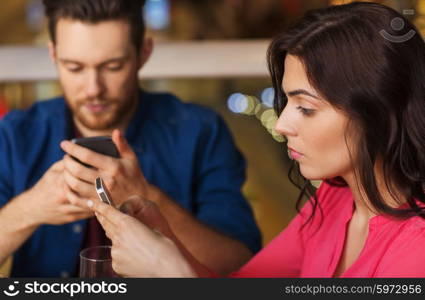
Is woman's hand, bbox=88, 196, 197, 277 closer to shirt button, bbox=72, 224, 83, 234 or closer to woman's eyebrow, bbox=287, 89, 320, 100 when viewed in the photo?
woman's eyebrow, bbox=287, 89, 320, 100

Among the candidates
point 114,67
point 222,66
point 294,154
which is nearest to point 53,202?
point 114,67

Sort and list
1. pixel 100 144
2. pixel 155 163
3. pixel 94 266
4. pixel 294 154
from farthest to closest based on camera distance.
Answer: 1. pixel 155 163
2. pixel 100 144
3. pixel 294 154
4. pixel 94 266

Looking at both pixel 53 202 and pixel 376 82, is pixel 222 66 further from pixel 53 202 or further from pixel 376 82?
pixel 376 82

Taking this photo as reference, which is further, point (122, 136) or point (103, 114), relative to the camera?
point (103, 114)

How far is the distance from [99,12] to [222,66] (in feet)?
2.06

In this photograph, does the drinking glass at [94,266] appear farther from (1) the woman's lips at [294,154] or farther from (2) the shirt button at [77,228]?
(2) the shirt button at [77,228]

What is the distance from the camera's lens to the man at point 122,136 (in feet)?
4.89

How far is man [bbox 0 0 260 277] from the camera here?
1489 mm

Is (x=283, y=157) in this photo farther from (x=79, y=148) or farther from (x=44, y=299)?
(x=44, y=299)

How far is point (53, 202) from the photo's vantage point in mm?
1341

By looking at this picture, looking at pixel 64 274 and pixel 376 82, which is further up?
pixel 376 82

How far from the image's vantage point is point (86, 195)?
129 centimetres

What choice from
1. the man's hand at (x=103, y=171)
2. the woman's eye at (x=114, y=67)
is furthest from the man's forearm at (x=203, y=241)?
the woman's eye at (x=114, y=67)

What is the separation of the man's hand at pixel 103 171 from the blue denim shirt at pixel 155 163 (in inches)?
13.4
